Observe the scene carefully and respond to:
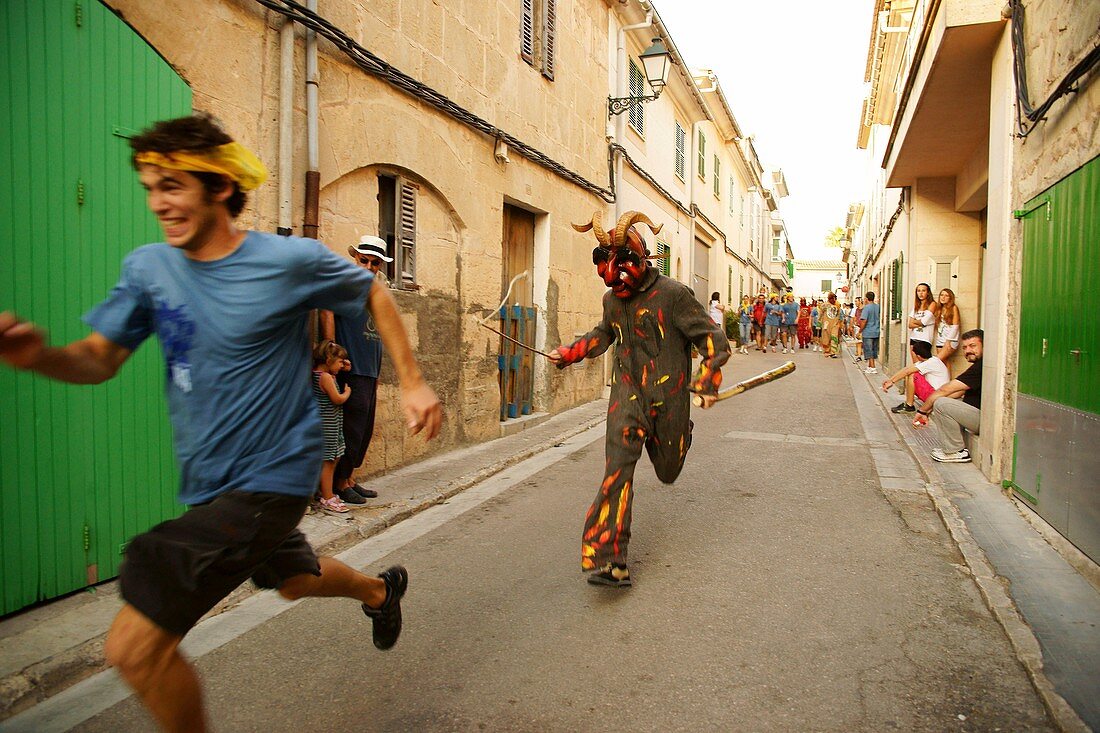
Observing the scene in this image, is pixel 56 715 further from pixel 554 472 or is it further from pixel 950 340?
pixel 950 340

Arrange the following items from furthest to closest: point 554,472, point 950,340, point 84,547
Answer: point 950,340
point 554,472
point 84,547

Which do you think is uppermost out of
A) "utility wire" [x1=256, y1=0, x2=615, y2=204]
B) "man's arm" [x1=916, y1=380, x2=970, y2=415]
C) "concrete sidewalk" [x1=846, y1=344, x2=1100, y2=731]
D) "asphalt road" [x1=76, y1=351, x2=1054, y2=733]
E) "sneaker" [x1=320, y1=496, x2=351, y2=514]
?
"utility wire" [x1=256, y1=0, x2=615, y2=204]

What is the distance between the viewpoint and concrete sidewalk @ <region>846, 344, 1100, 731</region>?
313cm

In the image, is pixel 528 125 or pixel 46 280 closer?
pixel 46 280

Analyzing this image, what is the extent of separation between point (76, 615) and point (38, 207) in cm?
192

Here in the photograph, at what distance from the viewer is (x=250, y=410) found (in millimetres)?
2260

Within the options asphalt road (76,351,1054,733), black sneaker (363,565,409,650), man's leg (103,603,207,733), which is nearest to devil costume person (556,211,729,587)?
asphalt road (76,351,1054,733)

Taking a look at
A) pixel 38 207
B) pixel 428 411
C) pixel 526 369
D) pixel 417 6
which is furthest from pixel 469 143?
pixel 428 411

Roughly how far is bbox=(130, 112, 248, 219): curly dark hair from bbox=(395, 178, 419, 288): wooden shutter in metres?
5.12

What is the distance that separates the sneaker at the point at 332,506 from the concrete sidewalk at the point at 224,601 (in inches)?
2.4

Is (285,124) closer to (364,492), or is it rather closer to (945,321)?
(364,492)

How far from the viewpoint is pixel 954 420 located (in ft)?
25.2

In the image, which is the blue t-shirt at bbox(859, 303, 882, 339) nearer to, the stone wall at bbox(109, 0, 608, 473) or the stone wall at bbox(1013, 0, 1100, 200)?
the stone wall at bbox(109, 0, 608, 473)

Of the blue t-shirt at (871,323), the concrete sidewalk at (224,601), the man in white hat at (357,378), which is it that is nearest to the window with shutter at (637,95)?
the blue t-shirt at (871,323)
